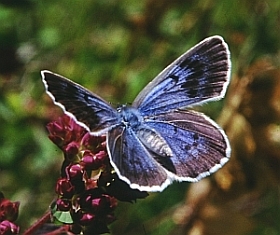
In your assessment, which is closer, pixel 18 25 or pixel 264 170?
pixel 264 170

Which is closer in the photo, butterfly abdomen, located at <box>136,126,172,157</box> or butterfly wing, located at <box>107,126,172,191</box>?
butterfly wing, located at <box>107,126,172,191</box>

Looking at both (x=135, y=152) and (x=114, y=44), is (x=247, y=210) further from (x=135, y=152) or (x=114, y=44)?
(x=135, y=152)

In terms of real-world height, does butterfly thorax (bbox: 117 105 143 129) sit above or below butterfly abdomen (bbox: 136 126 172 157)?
above

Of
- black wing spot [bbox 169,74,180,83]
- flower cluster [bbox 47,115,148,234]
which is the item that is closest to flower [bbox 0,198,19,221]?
flower cluster [bbox 47,115,148,234]

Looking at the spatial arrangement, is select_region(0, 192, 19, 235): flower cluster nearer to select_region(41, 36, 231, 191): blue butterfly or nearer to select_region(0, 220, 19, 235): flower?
select_region(0, 220, 19, 235): flower

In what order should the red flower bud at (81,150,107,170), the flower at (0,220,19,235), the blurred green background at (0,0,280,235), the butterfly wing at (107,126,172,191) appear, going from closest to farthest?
1. the butterfly wing at (107,126,172,191)
2. the red flower bud at (81,150,107,170)
3. the flower at (0,220,19,235)
4. the blurred green background at (0,0,280,235)

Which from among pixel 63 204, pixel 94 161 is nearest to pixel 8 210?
pixel 63 204

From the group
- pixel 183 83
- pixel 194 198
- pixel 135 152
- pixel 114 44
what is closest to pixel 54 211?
pixel 135 152

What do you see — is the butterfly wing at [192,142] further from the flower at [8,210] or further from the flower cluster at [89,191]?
the flower at [8,210]
